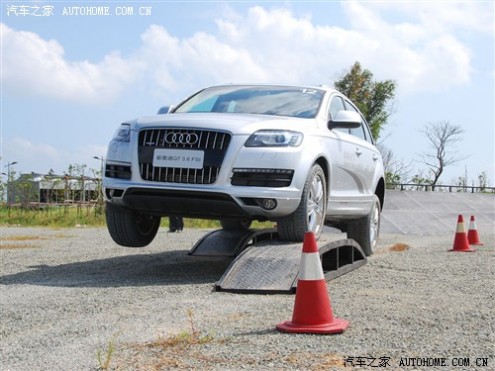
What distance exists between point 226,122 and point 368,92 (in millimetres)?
38957

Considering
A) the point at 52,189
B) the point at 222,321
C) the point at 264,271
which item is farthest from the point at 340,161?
the point at 52,189

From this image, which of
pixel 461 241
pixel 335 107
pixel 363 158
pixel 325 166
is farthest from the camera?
pixel 461 241

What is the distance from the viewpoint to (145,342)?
397cm

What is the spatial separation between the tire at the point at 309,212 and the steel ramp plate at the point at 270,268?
13 centimetres

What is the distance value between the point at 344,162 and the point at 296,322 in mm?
3686

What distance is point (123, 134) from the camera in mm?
6773

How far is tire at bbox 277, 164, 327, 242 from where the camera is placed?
256 inches

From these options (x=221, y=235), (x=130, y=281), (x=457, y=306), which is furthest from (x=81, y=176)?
(x=457, y=306)

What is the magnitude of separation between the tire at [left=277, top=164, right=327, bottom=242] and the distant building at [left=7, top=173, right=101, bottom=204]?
16.7 m

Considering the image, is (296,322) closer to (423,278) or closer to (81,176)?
(423,278)

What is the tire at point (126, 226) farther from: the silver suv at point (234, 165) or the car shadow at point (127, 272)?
the car shadow at point (127, 272)

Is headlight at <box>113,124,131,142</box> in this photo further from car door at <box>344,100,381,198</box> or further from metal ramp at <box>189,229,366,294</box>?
car door at <box>344,100,381,198</box>

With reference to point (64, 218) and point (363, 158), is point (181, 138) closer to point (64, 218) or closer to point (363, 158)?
point (363, 158)

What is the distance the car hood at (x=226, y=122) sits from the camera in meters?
6.33
